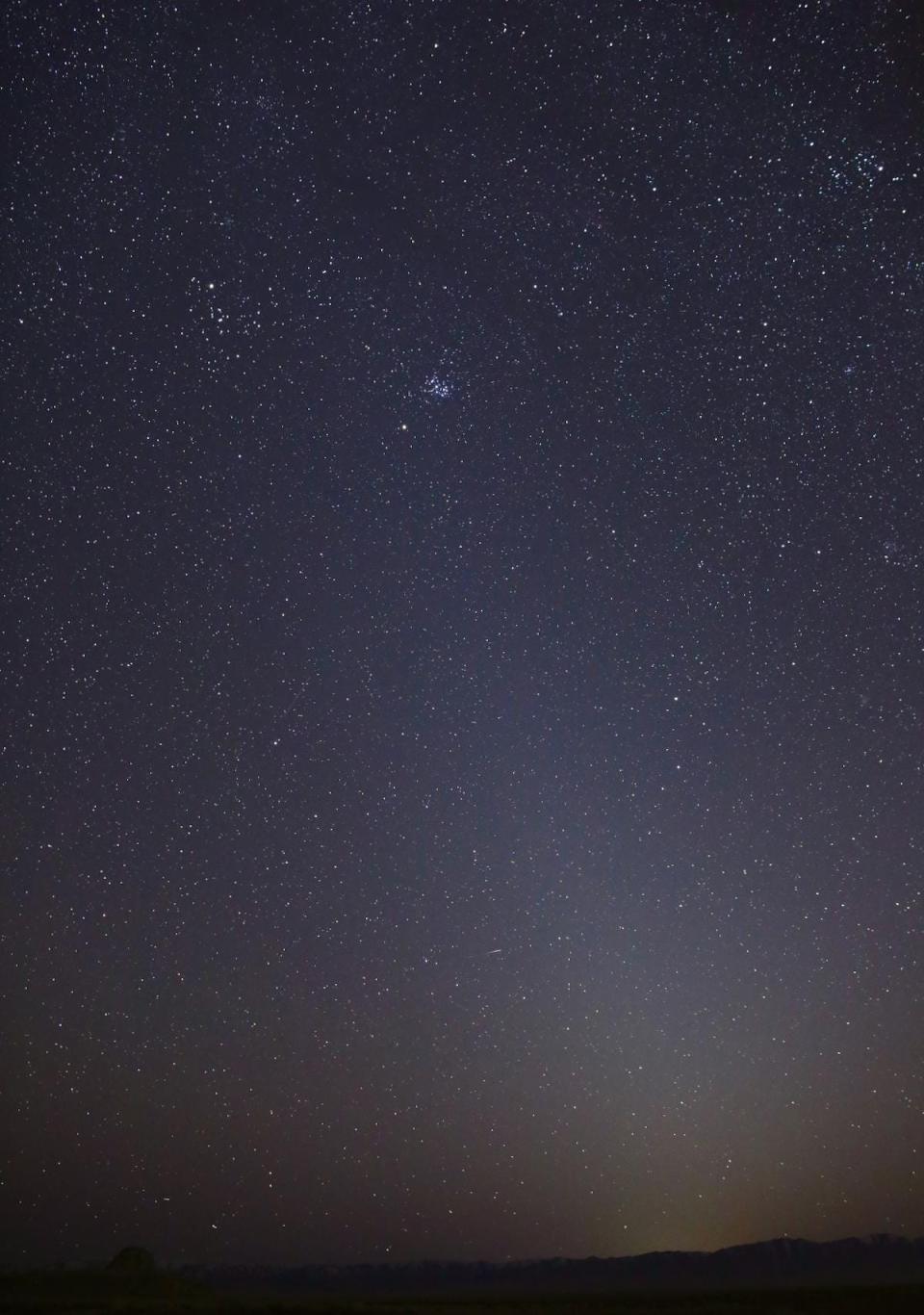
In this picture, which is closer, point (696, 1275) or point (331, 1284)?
point (331, 1284)

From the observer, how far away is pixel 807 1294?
24.2 m

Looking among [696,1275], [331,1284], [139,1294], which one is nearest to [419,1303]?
[139,1294]

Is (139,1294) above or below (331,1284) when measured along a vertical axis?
above

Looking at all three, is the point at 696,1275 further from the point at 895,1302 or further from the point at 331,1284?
the point at 895,1302

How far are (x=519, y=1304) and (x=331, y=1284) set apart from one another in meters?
42.0

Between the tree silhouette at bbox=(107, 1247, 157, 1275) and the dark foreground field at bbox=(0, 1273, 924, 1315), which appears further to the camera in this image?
the tree silhouette at bbox=(107, 1247, 157, 1275)

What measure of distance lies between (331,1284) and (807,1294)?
4193 cm

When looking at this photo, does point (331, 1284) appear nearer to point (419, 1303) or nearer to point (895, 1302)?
point (419, 1303)

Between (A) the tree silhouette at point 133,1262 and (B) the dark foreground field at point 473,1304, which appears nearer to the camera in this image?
(B) the dark foreground field at point 473,1304

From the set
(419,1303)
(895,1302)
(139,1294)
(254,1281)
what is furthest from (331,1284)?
(895,1302)

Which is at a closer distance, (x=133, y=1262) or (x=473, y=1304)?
(x=473, y=1304)

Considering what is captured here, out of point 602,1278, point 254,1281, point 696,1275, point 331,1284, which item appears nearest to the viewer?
point 254,1281

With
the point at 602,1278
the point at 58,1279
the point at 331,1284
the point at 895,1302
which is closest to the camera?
the point at 895,1302

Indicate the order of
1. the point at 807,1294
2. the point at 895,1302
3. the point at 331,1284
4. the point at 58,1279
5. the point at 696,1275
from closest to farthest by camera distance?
the point at 895,1302
the point at 807,1294
the point at 58,1279
the point at 331,1284
the point at 696,1275
